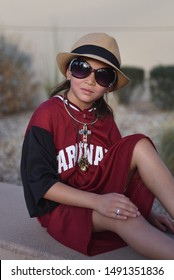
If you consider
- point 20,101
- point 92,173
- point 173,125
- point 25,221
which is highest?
point 92,173

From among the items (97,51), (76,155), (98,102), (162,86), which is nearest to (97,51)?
(97,51)

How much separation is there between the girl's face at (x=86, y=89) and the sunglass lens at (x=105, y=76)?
0.06 ft

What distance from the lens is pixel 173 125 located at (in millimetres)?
5168

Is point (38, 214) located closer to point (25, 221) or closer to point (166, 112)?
point (25, 221)

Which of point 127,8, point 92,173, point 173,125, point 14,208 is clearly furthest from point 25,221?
point 127,8

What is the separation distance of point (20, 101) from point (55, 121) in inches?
182

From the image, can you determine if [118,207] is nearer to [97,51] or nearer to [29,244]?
[29,244]

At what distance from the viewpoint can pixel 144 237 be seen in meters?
2.29

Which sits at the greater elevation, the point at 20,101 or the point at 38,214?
the point at 38,214

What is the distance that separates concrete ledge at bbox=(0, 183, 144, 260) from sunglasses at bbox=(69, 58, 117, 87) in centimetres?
82

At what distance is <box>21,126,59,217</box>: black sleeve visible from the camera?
7.99 feet

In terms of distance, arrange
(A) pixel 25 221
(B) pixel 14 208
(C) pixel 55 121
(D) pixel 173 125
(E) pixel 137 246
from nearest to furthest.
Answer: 1. (E) pixel 137 246
2. (C) pixel 55 121
3. (A) pixel 25 221
4. (B) pixel 14 208
5. (D) pixel 173 125

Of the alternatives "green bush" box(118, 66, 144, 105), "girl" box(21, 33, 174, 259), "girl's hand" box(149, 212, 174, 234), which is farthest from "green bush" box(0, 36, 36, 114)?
"girl's hand" box(149, 212, 174, 234)

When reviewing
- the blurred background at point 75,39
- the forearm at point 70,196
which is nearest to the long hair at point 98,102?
the forearm at point 70,196
